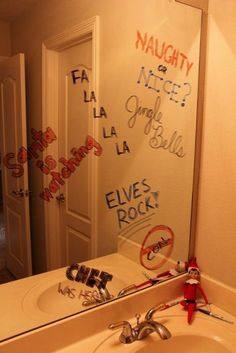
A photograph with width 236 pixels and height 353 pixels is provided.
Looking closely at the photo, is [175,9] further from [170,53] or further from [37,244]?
[37,244]

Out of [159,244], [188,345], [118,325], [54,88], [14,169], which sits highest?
[54,88]

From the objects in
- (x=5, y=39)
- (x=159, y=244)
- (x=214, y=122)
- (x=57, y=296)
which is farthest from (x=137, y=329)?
(x=5, y=39)

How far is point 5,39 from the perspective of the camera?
2.85 feet

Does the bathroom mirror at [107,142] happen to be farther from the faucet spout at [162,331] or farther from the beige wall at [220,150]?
the faucet spout at [162,331]

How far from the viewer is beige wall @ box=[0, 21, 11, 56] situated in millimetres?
855

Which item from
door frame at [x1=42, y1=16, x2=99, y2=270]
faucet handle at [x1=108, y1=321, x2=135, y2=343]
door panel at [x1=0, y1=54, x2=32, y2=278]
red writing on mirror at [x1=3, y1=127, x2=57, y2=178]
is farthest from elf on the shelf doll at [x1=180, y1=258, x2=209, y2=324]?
red writing on mirror at [x1=3, y1=127, x2=57, y2=178]

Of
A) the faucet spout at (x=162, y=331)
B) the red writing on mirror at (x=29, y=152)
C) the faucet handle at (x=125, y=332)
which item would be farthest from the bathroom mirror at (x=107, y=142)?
the faucet spout at (x=162, y=331)

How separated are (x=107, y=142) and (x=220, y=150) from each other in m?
0.43

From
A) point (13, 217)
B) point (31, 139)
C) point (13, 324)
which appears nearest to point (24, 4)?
point (31, 139)

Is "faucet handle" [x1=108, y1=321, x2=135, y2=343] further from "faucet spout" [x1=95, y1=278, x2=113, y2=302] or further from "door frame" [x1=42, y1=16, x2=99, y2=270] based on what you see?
"door frame" [x1=42, y1=16, x2=99, y2=270]

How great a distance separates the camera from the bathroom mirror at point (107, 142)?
3.27 feet

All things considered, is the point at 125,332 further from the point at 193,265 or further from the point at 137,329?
the point at 193,265

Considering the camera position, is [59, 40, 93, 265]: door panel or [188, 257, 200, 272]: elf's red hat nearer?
[59, 40, 93, 265]: door panel

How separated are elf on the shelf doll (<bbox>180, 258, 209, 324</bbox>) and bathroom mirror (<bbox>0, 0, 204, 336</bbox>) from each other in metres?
0.07
